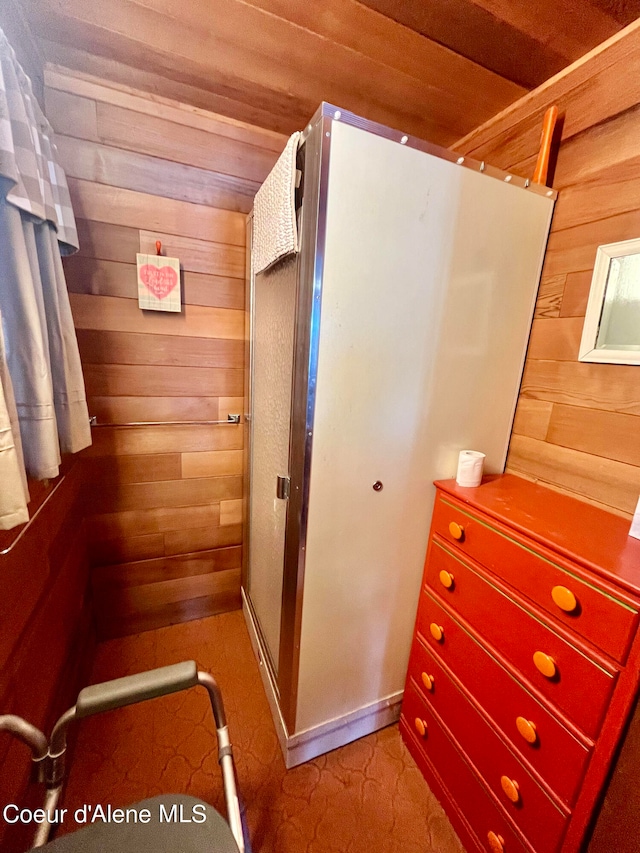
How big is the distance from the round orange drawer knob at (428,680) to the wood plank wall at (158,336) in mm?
1048

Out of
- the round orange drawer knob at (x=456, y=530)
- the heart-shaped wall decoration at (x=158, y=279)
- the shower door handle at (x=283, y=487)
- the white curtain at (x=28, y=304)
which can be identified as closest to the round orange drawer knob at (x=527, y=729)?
the round orange drawer knob at (x=456, y=530)

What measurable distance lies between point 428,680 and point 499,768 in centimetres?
27

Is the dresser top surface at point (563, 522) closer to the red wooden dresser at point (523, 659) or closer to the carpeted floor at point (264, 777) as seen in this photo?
the red wooden dresser at point (523, 659)

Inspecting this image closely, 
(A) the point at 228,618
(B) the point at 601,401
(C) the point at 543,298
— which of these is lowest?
(A) the point at 228,618

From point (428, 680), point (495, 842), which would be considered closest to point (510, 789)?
point (495, 842)

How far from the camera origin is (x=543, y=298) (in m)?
1.12

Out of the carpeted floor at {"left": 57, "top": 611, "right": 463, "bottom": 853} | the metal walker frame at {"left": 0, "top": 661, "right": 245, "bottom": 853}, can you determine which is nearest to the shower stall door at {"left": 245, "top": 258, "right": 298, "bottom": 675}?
the carpeted floor at {"left": 57, "top": 611, "right": 463, "bottom": 853}

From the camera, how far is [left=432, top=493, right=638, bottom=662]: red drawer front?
66 centimetres

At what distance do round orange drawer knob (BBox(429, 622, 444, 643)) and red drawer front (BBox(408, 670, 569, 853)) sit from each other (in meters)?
0.11

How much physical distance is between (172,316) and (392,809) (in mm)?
1954

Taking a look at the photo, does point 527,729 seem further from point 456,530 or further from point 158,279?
point 158,279

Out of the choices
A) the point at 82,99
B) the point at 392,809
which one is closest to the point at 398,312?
the point at 82,99

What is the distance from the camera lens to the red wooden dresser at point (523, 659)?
0.69 m

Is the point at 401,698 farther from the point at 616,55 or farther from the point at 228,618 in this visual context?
the point at 616,55
